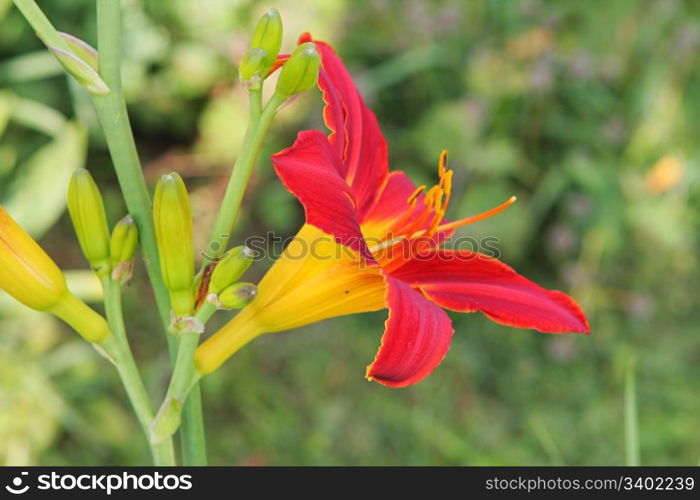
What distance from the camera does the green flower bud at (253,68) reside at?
0.76 meters

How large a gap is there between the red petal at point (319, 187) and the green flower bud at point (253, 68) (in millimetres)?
76

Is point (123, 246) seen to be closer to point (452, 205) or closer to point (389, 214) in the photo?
point (389, 214)

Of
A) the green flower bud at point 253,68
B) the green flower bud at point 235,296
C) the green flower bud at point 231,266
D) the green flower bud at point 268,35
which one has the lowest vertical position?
the green flower bud at point 235,296

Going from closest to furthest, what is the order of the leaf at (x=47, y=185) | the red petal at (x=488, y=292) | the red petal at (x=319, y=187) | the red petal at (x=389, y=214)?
the red petal at (x=319, y=187), the red petal at (x=488, y=292), the red petal at (x=389, y=214), the leaf at (x=47, y=185)

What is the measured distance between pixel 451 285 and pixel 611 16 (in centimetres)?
226

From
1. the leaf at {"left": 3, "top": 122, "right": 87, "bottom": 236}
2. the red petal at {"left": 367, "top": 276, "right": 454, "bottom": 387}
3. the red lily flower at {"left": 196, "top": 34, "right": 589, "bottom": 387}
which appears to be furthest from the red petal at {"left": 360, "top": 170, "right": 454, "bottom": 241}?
the leaf at {"left": 3, "top": 122, "right": 87, "bottom": 236}

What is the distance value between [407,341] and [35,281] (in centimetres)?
36

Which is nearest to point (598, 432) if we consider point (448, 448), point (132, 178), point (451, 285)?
point (448, 448)

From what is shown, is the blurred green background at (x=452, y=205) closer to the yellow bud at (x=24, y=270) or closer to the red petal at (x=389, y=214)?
the red petal at (x=389, y=214)

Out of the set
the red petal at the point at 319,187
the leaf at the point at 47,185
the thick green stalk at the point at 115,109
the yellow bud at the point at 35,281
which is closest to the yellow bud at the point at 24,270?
the yellow bud at the point at 35,281

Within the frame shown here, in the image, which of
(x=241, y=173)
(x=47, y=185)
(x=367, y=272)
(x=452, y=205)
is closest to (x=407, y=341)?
(x=367, y=272)

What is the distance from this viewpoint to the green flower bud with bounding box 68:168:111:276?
0.76 m

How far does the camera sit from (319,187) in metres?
0.74

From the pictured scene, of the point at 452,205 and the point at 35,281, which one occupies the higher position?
the point at 452,205
